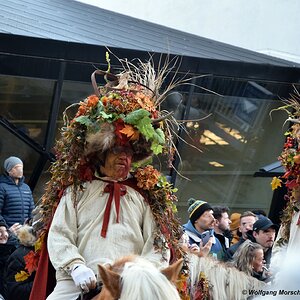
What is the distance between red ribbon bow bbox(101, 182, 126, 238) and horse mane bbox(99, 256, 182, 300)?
123 cm

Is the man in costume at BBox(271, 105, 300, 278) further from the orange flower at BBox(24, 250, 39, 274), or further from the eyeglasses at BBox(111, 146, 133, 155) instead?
the orange flower at BBox(24, 250, 39, 274)

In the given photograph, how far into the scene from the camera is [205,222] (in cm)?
1013

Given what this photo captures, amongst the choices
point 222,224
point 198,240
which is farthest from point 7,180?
point 198,240

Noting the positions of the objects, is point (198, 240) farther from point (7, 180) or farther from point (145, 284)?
point (145, 284)

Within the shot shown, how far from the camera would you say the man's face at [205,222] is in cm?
1013

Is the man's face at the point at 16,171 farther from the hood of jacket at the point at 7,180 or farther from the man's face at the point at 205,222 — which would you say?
the man's face at the point at 205,222

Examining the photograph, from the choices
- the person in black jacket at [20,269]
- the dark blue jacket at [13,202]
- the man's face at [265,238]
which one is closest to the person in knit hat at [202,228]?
the man's face at [265,238]

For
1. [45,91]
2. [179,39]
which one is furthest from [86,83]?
[179,39]

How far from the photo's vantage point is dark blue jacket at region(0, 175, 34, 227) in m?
11.4

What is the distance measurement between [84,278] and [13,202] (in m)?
4.84

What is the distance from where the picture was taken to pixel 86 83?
1362 cm

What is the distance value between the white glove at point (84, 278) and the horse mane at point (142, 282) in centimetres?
70

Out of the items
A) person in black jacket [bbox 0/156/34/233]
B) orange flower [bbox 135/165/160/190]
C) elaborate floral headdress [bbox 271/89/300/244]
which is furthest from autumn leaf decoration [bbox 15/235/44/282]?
person in black jacket [bbox 0/156/34/233]

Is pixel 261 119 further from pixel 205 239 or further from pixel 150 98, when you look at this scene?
pixel 150 98
